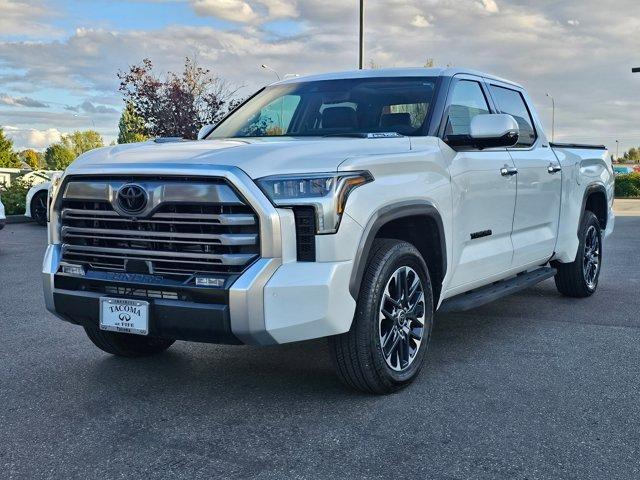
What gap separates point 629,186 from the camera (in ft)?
124

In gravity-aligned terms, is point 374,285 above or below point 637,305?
above

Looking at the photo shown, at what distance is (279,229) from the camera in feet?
11.1

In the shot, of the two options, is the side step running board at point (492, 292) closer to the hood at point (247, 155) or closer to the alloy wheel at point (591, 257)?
the alloy wheel at point (591, 257)

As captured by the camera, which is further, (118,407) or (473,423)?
(118,407)

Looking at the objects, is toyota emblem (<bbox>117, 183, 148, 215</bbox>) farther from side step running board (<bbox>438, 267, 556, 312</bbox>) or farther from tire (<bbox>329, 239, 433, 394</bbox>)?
side step running board (<bbox>438, 267, 556, 312</bbox>)

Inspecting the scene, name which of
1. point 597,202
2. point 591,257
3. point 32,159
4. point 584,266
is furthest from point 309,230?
point 32,159

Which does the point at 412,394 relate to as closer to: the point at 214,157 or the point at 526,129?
the point at 214,157

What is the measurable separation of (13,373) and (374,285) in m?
2.38

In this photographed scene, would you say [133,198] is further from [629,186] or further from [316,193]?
[629,186]

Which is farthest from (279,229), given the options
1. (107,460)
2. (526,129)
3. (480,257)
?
(526,129)

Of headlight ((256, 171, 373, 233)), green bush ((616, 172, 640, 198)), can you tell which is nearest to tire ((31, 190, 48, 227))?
headlight ((256, 171, 373, 233))

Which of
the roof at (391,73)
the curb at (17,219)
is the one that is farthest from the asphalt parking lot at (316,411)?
the curb at (17,219)

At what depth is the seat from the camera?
4.91 metres

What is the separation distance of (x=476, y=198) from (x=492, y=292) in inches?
28.3
